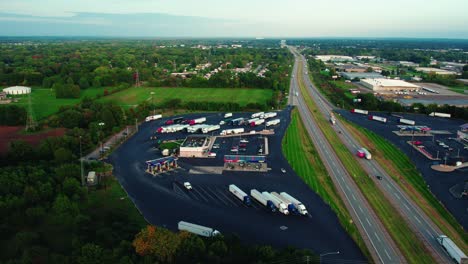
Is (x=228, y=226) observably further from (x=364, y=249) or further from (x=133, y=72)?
(x=133, y=72)

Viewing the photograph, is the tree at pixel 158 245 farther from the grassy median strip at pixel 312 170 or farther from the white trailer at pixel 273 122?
the white trailer at pixel 273 122

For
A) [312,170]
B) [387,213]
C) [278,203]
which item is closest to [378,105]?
[312,170]

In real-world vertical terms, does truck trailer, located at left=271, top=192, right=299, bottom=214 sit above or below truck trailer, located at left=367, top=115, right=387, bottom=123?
below

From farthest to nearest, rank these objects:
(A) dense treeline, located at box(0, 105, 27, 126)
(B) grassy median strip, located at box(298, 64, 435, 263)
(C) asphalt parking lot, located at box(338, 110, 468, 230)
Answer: (A) dense treeline, located at box(0, 105, 27, 126) < (C) asphalt parking lot, located at box(338, 110, 468, 230) < (B) grassy median strip, located at box(298, 64, 435, 263)

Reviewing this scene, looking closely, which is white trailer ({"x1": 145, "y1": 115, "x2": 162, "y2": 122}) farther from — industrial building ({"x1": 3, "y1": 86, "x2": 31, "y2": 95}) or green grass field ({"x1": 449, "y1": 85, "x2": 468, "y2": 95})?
green grass field ({"x1": 449, "y1": 85, "x2": 468, "y2": 95})

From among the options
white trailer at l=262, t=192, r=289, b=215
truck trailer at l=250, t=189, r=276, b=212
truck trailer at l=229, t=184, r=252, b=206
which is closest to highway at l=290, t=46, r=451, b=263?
white trailer at l=262, t=192, r=289, b=215

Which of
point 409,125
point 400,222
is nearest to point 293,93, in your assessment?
point 409,125

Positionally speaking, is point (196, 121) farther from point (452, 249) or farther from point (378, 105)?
point (452, 249)
